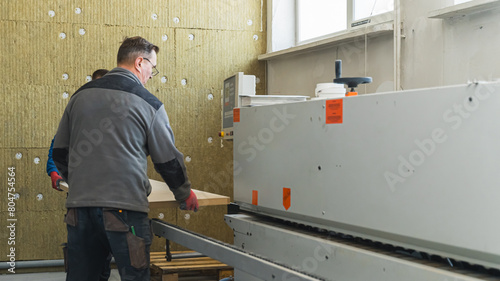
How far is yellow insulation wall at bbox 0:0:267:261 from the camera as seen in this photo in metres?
4.40

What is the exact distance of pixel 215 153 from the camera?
4.72m

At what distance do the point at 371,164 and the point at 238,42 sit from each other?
3.19 m

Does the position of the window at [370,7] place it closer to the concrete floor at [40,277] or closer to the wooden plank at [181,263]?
the wooden plank at [181,263]

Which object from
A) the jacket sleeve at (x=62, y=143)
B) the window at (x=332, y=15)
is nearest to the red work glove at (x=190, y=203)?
the jacket sleeve at (x=62, y=143)

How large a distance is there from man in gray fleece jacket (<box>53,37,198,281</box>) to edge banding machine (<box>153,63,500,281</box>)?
0.26 metres

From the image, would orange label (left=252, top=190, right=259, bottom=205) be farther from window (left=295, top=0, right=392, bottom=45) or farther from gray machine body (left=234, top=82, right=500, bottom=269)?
window (left=295, top=0, right=392, bottom=45)

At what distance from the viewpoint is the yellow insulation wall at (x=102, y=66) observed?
14.4 feet

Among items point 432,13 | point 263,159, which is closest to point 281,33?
point 432,13

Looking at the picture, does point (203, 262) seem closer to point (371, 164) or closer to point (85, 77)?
point (85, 77)

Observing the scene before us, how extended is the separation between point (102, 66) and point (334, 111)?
10.0 ft

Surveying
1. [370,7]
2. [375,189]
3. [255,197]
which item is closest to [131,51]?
[255,197]

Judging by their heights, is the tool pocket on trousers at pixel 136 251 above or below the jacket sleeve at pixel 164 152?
below

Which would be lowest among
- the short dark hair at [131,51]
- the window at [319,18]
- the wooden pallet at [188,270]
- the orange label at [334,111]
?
the wooden pallet at [188,270]

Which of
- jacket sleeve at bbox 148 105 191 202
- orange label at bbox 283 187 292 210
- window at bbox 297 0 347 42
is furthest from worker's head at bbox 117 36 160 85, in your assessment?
window at bbox 297 0 347 42
